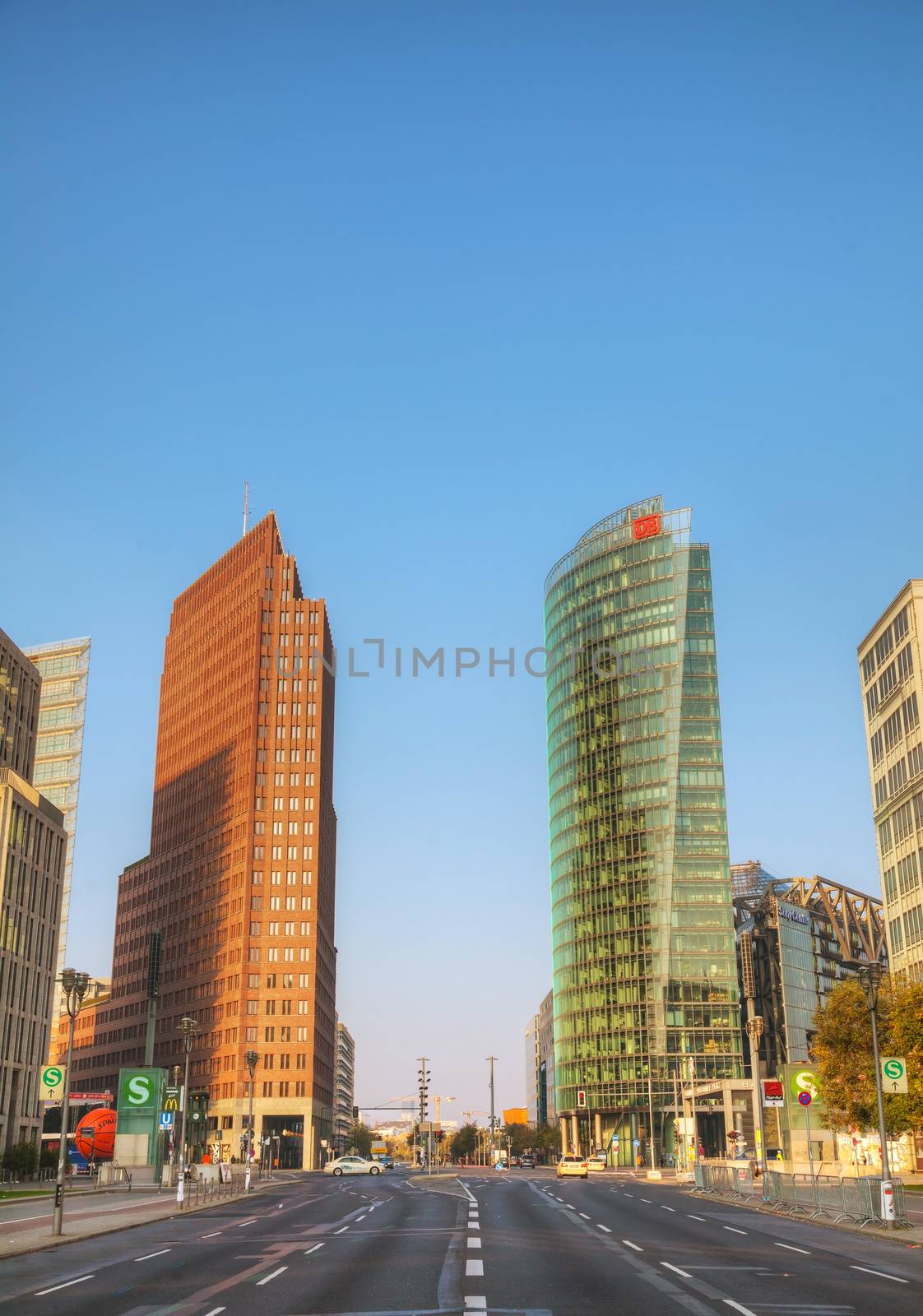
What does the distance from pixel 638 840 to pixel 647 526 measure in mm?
41237

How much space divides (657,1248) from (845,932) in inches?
5550

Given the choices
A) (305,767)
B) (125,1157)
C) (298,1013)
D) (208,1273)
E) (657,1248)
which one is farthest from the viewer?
(305,767)

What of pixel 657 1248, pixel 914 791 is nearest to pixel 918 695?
pixel 914 791

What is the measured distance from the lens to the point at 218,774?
168 metres

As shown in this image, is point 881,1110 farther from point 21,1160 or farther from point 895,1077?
point 21,1160

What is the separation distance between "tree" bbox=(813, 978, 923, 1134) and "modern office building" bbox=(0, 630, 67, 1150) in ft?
200

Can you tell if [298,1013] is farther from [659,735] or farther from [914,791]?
[914,791]

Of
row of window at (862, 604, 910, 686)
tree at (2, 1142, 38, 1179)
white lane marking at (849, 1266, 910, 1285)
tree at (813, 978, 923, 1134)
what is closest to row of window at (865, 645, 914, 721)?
row of window at (862, 604, 910, 686)

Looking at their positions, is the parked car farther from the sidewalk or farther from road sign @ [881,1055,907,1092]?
road sign @ [881,1055,907,1092]

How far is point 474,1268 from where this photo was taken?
23328 mm

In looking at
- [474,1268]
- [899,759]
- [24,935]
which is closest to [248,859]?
[24,935]

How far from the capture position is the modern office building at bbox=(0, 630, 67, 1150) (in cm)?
9662

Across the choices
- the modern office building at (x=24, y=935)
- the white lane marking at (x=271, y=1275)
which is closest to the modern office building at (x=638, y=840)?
the modern office building at (x=24, y=935)

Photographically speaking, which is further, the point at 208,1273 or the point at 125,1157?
the point at 125,1157
